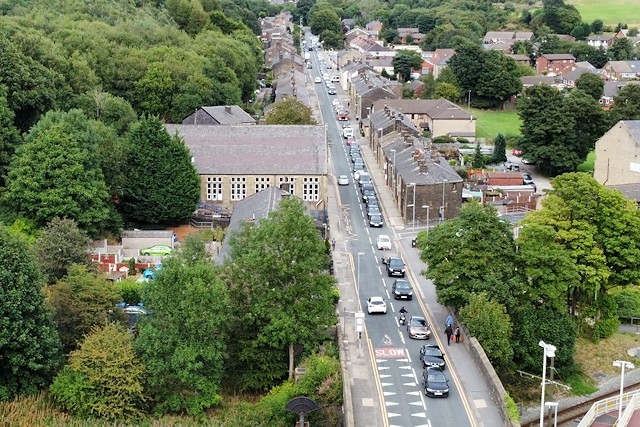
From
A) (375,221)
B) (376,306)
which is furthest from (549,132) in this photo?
(376,306)

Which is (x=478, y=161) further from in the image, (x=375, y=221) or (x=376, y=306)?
(x=376, y=306)

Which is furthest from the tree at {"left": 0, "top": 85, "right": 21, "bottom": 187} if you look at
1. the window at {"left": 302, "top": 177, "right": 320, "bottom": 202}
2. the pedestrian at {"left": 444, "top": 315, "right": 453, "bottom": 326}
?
the pedestrian at {"left": 444, "top": 315, "right": 453, "bottom": 326}

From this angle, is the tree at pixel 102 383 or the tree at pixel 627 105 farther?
the tree at pixel 627 105

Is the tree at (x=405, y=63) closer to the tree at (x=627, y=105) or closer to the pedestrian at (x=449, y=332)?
the tree at (x=627, y=105)

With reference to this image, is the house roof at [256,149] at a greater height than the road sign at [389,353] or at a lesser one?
greater

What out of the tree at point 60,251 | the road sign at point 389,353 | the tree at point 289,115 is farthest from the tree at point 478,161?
the tree at point 60,251

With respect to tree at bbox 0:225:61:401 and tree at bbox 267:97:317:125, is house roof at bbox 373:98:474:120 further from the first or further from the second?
tree at bbox 0:225:61:401
